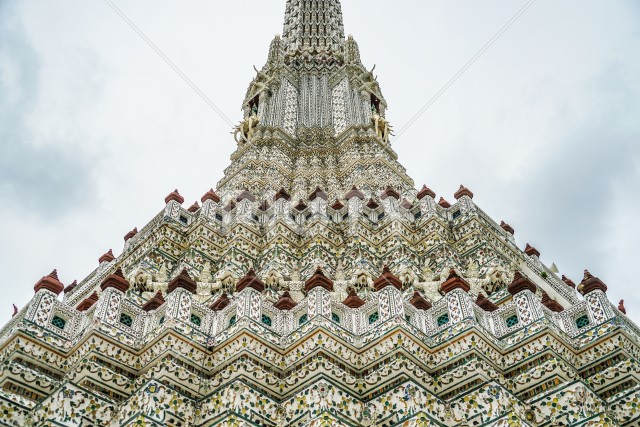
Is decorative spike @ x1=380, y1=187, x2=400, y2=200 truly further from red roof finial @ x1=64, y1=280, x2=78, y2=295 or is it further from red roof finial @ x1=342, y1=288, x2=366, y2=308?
red roof finial @ x1=64, y1=280, x2=78, y2=295

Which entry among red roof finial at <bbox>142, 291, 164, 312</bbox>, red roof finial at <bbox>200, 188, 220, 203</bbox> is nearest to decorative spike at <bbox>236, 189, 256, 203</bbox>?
red roof finial at <bbox>200, 188, 220, 203</bbox>

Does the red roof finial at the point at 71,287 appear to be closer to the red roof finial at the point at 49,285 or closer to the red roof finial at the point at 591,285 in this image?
the red roof finial at the point at 49,285

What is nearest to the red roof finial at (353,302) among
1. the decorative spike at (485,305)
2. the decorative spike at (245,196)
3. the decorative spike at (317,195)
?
the decorative spike at (485,305)

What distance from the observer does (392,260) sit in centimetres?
1506

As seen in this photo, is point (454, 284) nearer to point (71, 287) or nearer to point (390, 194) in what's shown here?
point (390, 194)

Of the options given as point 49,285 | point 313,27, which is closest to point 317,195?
point 49,285

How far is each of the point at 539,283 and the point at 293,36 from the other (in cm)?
1779

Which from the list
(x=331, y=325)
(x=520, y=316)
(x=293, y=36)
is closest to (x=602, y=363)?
(x=520, y=316)

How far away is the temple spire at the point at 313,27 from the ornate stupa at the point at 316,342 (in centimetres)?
1488

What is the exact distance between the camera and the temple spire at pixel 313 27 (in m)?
29.2

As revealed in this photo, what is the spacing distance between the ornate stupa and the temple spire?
14883 mm

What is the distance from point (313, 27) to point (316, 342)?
22.2m

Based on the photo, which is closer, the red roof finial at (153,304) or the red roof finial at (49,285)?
the red roof finial at (49,285)

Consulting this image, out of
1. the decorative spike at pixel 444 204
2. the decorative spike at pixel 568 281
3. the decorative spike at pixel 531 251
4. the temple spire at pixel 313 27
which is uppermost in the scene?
the temple spire at pixel 313 27
